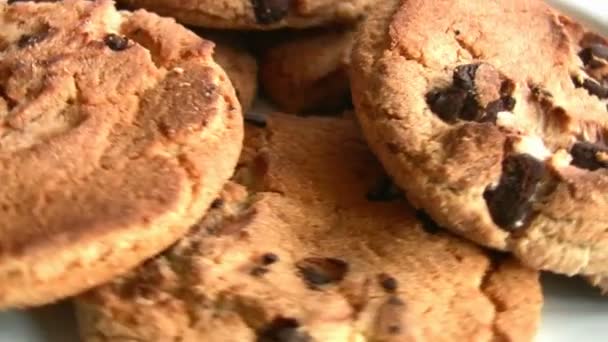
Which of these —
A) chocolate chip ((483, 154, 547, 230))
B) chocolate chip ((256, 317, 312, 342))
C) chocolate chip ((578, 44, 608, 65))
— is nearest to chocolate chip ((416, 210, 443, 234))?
chocolate chip ((483, 154, 547, 230))

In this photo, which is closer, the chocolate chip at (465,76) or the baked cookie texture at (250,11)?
the chocolate chip at (465,76)

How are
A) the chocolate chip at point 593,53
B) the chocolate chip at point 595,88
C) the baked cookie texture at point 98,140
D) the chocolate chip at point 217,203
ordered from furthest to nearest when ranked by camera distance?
the chocolate chip at point 593,53 < the chocolate chip at point 595,88 < the chocolate chip at point 217,203 < the baked cookie texture at point 98,140

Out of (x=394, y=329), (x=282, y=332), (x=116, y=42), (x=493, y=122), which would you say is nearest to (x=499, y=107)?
(x=493, y=122)

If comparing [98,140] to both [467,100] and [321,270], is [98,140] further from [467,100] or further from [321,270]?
[467,100]

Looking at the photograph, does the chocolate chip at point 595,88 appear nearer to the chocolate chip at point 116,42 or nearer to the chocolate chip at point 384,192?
the chocolate chip at point 384,192

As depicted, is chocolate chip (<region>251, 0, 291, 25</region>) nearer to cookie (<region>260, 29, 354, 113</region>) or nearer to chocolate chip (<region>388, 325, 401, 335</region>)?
cookie (<region>260, 29, 354, 113</region>)

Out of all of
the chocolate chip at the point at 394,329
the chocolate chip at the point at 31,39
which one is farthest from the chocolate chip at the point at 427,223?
the chocolate chip at the point at 31,39

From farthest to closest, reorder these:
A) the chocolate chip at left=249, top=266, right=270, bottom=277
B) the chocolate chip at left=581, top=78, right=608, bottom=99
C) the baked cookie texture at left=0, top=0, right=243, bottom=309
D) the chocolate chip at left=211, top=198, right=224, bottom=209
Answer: the chocolate chip at left=581, top=78, right=608, bottom=99, the chocolate chip at left=211, top=198, right=224, bottom=209, the chocolate chip at left=249, top=266, right=270, bottom=277, the baked cookie texture at left=0, top=0, right=243, bottom=309

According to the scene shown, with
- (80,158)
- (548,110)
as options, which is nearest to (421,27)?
(548,110)
